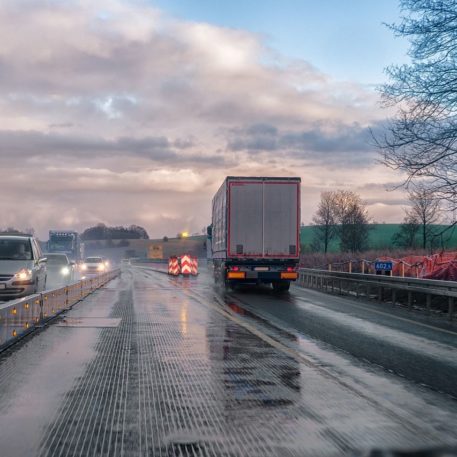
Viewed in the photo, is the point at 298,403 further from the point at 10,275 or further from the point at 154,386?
the point at 10,275

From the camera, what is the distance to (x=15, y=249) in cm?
1812

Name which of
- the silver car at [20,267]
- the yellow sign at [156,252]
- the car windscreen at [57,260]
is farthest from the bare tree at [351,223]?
the silver car at [20,267]

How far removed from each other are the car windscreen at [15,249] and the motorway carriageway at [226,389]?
4942 mm

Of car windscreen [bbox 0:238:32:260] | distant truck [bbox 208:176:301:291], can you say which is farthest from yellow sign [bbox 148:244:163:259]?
car windscreen [bbox 0:238:32:260]

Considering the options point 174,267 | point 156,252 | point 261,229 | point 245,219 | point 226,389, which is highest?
point 245,219

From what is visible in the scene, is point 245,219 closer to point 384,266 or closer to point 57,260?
point 384,266

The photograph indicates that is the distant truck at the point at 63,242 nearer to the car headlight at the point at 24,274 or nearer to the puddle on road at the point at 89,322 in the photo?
the car headlight at the point at 24,274

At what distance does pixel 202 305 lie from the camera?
1883 cm

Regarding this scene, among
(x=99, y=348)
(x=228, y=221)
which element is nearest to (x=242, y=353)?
(x=99, y=348)

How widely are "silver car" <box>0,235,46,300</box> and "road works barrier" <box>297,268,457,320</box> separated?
1031 centimetres

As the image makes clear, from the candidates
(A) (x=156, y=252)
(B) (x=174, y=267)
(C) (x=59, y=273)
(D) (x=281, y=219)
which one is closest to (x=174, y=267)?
(B) (x=174, y=267)

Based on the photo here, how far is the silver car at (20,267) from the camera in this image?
16.6 meters

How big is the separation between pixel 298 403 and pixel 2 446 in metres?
2.83

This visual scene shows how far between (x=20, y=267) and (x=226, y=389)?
11.2m
